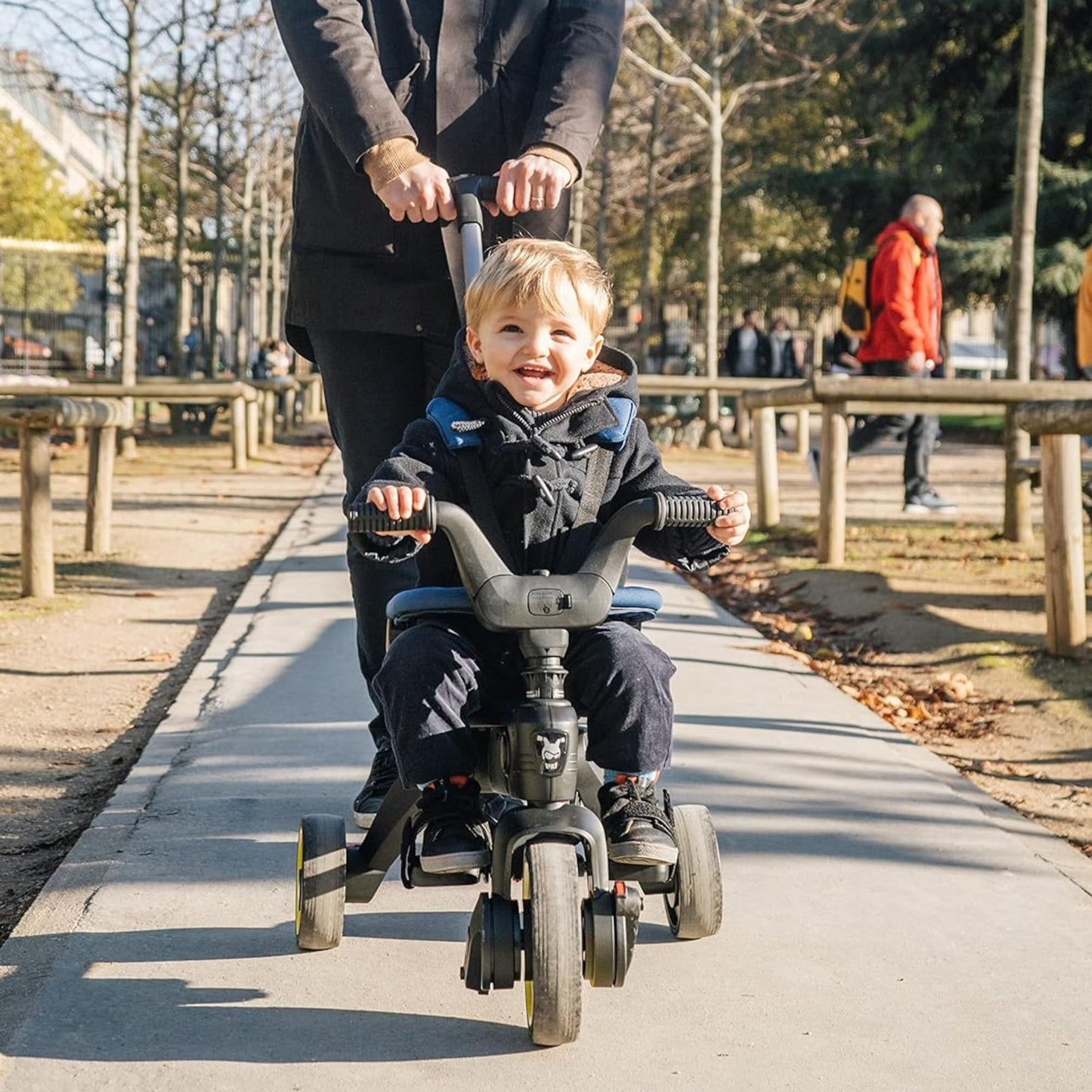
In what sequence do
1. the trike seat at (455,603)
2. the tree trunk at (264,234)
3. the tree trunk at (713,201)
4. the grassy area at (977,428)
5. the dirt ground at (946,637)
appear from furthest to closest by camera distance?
the tree trunk at (264,234) → the grassy area at (977,428) → the tree trunk at (713,201) → the dirt ground at (946,637) → the trike seat at (455,603)

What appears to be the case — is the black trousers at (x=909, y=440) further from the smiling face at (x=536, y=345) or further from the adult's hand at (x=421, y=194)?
the smiling face at (x=536, y=345)

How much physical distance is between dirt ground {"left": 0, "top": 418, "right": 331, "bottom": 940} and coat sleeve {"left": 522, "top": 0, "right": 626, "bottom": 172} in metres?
1.92

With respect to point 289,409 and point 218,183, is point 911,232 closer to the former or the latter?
point 218,183

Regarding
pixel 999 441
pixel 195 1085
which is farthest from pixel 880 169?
pixel 195 1085

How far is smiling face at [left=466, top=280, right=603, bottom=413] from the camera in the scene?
9.02 feet

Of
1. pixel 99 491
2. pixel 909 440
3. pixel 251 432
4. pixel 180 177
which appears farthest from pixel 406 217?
pixel 180 177

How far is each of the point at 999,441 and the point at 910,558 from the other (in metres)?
16.8

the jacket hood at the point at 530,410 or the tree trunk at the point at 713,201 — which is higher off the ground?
the tree trunk at the point at 713,201

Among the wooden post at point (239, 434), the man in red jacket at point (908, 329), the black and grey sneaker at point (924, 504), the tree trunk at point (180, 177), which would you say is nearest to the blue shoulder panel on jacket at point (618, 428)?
the man in red jacket at point (908, 329)

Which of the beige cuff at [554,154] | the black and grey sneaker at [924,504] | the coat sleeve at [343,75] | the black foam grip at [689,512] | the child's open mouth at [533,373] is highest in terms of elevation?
the coat sleeve at [343,75]

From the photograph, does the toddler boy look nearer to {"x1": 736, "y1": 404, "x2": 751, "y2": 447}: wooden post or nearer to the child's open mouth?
the child's open mouth

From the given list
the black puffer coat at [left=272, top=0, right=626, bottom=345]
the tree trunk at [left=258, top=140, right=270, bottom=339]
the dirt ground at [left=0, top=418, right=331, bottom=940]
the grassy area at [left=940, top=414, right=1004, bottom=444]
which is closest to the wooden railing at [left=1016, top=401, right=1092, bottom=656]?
the black puffer coat at [left=272, top=0, right=626, bottom=345]

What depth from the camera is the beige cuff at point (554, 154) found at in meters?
3.24

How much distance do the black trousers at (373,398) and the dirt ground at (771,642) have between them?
95cm
